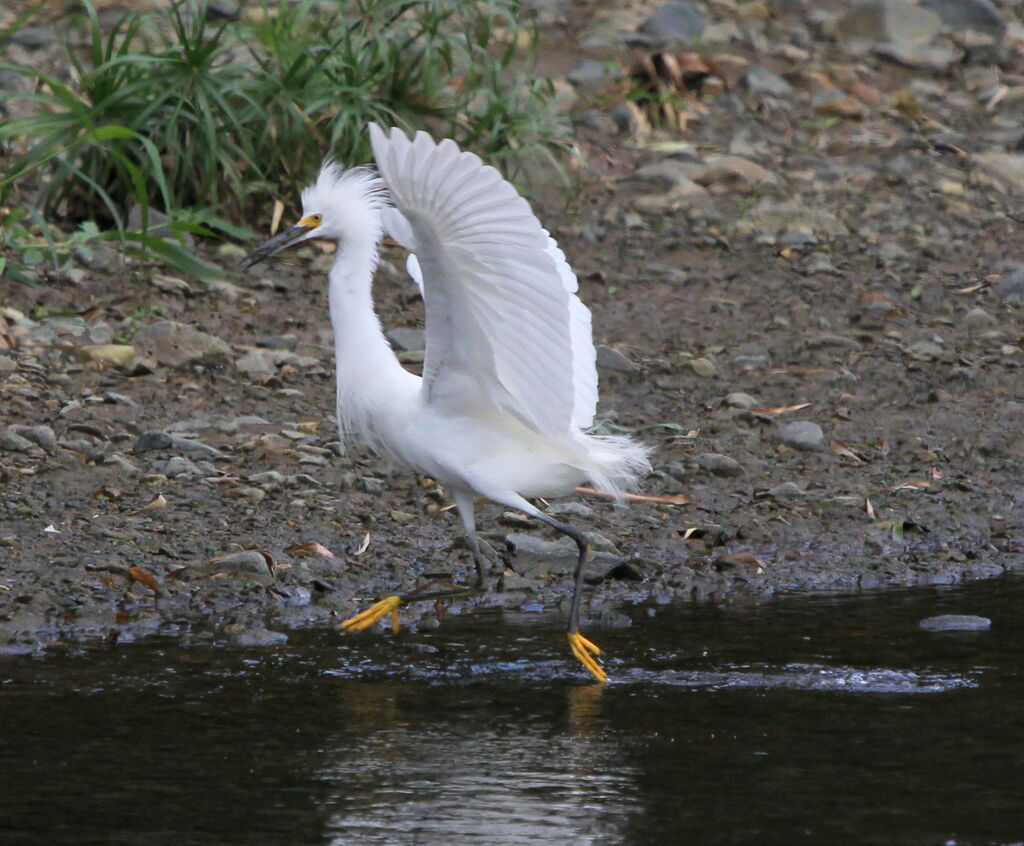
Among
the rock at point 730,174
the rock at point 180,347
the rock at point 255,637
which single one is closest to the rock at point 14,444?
the rock at point 180,347

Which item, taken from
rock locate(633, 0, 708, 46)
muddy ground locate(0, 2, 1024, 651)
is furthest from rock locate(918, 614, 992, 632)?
rock locate(633, 0, 708, 46)

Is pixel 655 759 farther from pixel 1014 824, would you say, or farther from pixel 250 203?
pixel 250 203

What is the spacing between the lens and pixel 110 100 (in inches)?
307

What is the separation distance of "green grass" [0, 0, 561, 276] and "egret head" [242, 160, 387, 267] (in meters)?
2.49

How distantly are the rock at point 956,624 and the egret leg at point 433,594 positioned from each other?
142cm

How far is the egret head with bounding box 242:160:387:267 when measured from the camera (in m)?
5.02

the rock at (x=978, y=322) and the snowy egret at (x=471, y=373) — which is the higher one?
the rock at (x=978, y=322)

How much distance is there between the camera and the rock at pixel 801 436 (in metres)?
6.86

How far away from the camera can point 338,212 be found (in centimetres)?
503

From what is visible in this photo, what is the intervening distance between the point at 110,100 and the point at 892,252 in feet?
14.2

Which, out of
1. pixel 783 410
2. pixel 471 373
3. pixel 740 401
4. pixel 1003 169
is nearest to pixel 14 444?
pixel 471 373

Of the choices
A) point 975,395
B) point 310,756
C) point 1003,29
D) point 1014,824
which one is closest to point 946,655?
point 1014,824

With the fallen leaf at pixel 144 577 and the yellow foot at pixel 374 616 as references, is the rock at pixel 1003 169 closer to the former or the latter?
the yellow foot at pixel 374 616

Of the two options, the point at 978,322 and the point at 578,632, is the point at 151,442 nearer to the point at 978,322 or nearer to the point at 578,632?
the point at 578,632
